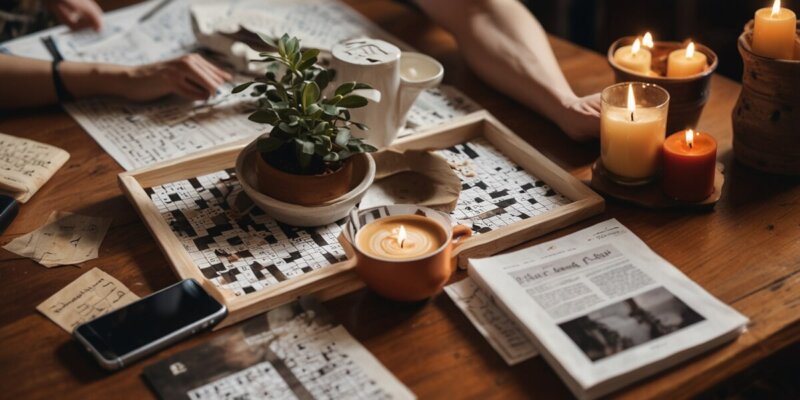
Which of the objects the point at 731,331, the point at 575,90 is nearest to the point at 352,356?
the point at 731,331

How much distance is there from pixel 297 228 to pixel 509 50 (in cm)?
53

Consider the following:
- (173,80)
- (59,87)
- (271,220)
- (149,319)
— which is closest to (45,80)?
(59,87)

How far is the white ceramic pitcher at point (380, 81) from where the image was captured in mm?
1111

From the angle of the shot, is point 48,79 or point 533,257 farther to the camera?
point 48,79

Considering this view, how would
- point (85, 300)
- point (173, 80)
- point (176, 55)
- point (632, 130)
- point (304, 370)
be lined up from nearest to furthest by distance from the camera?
point (304, 370) < point (85, 300) < point (632, 130) < point (173, 80) < point (176, 55)

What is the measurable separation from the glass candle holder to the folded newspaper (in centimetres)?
11

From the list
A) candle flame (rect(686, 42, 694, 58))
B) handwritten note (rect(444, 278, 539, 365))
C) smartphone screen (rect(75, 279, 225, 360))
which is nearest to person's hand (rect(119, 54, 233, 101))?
smartphone screen (rect(75, 279, 225, 360))

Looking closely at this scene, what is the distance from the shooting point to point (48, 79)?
1345mm

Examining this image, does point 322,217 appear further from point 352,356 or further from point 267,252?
point 352,356

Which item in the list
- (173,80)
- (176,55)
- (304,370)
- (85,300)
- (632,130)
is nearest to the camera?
(304,370)

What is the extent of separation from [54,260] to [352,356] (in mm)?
411

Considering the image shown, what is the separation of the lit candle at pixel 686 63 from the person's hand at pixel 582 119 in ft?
0.37

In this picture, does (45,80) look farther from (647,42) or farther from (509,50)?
(647,42)

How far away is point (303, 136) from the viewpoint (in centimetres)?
97
